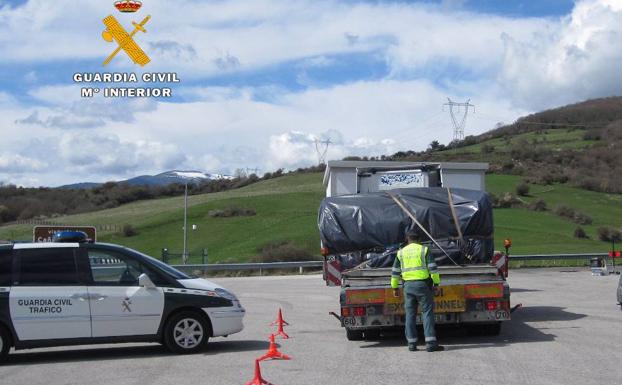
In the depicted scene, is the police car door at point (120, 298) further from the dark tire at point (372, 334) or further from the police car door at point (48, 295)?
the dark tire at point (372, 334)

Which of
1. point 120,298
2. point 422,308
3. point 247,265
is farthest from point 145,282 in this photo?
point 247,265

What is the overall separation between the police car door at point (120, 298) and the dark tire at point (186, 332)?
8.8 inches

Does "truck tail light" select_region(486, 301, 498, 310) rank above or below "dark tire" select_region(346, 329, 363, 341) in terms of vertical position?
above

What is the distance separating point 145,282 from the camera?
1187 centimetres

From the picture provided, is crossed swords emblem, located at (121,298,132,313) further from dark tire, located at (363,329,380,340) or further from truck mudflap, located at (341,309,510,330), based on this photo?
dark tire, located at (363,329,380,340)

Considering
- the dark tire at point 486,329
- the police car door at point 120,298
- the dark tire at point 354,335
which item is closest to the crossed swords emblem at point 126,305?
the police car door at point 120,298

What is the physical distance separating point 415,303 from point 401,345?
3.37 feet

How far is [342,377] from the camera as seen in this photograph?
9.95 meters

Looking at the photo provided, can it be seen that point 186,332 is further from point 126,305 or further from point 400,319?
point 400,319

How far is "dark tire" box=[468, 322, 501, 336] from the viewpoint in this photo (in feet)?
44.6

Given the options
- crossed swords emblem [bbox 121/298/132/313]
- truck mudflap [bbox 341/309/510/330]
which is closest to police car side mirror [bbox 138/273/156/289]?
crossed swords emblem [bbox 121/298/132/313]

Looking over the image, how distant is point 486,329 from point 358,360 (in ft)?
10.7

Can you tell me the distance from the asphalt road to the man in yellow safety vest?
25 centimetres

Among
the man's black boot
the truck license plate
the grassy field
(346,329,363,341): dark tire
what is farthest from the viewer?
the grassy field
